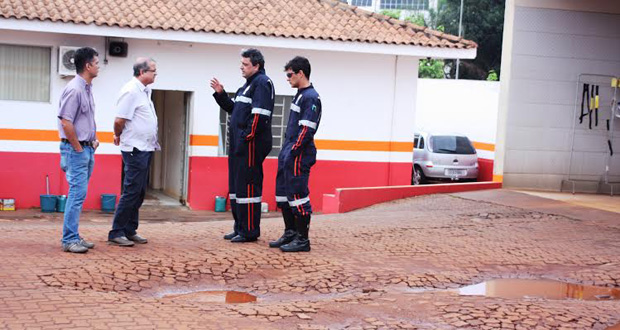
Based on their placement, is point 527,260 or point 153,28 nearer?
point 527,260

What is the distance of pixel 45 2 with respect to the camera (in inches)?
642

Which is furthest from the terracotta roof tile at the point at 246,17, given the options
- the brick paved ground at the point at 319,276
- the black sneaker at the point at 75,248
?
the black sneaker at the point at 75,248

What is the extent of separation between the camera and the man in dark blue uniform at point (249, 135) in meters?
8.73

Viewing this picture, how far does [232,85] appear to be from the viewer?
17.4 m

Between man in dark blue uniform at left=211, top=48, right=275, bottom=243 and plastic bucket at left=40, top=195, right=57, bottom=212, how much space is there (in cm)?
812

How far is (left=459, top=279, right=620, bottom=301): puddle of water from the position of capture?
25.4 ft

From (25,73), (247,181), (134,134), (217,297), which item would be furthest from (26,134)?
(217,297)

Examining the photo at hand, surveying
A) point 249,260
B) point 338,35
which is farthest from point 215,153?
point 249,260

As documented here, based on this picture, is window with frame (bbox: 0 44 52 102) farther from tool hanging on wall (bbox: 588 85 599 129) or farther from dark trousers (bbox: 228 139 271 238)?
tool hanging on wall (bbox: 588 85 599 129)

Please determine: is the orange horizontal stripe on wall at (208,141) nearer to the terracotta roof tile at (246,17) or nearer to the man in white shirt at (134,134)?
the terracotta roof tile at (246,17)

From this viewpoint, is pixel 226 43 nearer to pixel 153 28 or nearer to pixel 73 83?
pixel 153 28

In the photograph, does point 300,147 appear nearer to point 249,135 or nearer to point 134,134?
point 249,135

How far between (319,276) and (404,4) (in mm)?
68817

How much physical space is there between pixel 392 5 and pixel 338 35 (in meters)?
59.2
